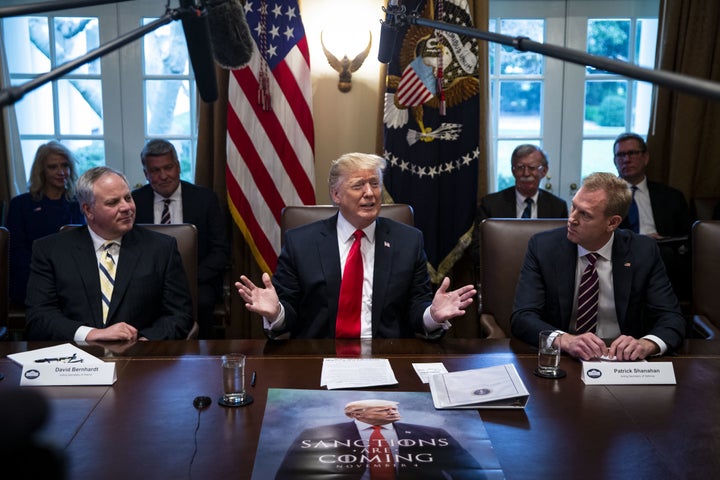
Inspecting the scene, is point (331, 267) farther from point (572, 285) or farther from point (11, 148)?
point (11, 148)

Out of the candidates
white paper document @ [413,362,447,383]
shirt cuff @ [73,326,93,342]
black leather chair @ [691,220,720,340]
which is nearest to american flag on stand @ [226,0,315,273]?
shirt cuff @ [73,326,93,342]

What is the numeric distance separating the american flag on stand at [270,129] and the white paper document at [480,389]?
2342 mm

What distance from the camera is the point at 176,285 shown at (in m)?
2.53

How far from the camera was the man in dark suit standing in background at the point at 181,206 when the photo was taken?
3.62 m

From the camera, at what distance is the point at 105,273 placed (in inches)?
96.7

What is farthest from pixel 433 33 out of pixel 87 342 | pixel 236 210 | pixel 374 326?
pixel 87 342

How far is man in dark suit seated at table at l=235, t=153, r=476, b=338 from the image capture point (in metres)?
2.42

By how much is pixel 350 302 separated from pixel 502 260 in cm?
70

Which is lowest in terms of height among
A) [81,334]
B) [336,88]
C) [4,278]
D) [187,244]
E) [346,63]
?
[81,334]

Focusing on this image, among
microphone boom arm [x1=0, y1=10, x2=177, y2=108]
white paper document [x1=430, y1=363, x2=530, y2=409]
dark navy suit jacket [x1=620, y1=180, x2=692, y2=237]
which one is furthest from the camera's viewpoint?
dark navy suit jacket [x1=620, y1=180, x2=692, y2=237]

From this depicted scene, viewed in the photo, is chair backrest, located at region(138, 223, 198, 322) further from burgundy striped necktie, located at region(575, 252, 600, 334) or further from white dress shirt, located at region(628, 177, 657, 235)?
white dress shirt, located at region(628, 177, 657, 235)

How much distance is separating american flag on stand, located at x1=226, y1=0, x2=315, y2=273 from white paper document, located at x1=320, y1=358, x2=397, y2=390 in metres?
2.12

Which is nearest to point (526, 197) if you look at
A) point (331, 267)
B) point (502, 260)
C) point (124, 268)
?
point (502, 260)

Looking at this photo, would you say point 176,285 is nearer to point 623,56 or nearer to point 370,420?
point 370,420
